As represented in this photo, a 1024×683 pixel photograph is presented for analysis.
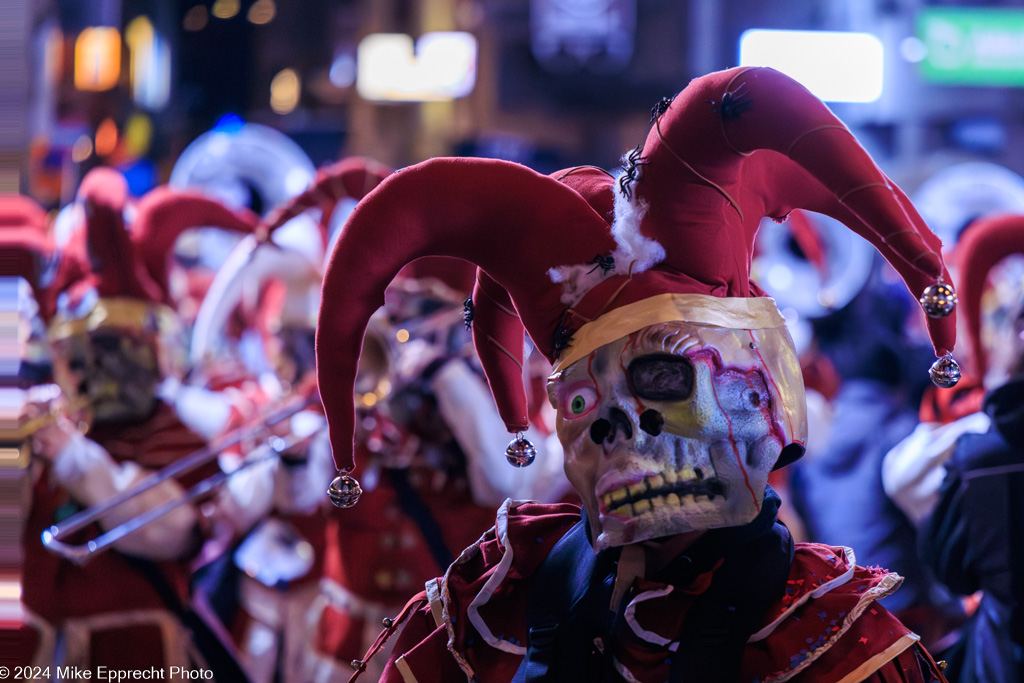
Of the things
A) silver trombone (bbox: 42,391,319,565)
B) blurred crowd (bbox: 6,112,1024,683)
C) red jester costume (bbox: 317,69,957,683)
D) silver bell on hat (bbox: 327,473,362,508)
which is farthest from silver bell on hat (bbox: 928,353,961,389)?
silver trombone (bbox: 42,391,319,565)

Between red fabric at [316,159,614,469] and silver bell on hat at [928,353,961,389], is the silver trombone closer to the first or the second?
red fabric at [316,159,614,469]

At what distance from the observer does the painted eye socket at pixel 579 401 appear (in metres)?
1.32

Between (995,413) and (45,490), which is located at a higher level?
(995,413)

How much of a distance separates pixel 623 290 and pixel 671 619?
425mm

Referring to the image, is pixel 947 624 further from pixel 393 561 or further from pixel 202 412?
pixel 202 412

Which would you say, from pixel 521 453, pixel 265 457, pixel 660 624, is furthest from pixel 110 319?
pixel 660 624

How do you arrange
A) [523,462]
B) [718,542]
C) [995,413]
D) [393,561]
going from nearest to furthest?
[718,542], [523,462], [995,413], [393,561]

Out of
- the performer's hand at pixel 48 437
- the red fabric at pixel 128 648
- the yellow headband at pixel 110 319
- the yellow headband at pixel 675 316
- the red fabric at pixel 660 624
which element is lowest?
the red fabric at pixel 128 648

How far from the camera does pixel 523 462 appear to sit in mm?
1492

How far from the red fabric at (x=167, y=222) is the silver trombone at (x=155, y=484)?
1.68 feet

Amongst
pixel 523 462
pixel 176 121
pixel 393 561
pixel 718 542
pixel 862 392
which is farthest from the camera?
pixel 176 121

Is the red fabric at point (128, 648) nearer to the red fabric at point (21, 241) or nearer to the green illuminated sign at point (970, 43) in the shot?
the red fabric at point (21, 241)

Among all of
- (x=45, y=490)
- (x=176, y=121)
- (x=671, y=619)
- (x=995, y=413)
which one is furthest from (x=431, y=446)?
(x=176, y=121)

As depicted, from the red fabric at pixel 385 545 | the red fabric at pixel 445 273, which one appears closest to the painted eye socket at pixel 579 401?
the red fabric at pixel 385 545
